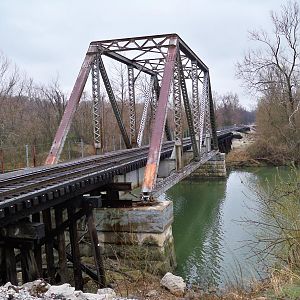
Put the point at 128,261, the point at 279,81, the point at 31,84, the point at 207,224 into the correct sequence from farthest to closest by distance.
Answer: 1. the point at 31,84
2. the point at 279,81
3. the point at 207,224
4. the point at 128,261

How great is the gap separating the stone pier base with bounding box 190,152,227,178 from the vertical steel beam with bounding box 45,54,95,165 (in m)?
20.7

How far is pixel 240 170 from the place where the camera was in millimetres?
39750

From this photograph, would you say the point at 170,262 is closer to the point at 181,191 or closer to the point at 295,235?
the point at 295,235

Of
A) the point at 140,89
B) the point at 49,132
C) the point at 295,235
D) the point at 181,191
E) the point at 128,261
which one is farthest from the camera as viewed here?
the point at 140,89

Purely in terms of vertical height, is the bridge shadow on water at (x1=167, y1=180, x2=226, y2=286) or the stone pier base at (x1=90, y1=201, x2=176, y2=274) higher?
the stone pier base at (x1=90, y1=201, x2=176, y2=274)

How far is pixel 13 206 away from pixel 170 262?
5.95 m

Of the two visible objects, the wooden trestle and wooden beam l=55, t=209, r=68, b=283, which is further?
wooden beam l=55, t=209, r=68, b=283

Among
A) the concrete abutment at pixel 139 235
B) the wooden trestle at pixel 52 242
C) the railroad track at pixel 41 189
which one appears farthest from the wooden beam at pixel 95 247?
the concrete abutment at pixel 139 235

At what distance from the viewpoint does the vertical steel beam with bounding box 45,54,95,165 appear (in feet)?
47.3

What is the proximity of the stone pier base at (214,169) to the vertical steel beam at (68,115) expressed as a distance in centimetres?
2073

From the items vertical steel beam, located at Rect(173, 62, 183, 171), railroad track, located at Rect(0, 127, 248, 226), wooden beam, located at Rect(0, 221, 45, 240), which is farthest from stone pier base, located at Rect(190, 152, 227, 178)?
wooden beam, located at Rect(0, 221, 45, 240)

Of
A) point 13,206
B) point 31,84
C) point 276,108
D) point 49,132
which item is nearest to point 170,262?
point 13,206

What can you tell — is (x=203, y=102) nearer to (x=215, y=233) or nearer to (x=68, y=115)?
(x=215, y=233)

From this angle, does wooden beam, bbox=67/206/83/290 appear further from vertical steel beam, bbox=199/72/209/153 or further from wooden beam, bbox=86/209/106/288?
vertical steel beam, bbox=199/72/209/153
